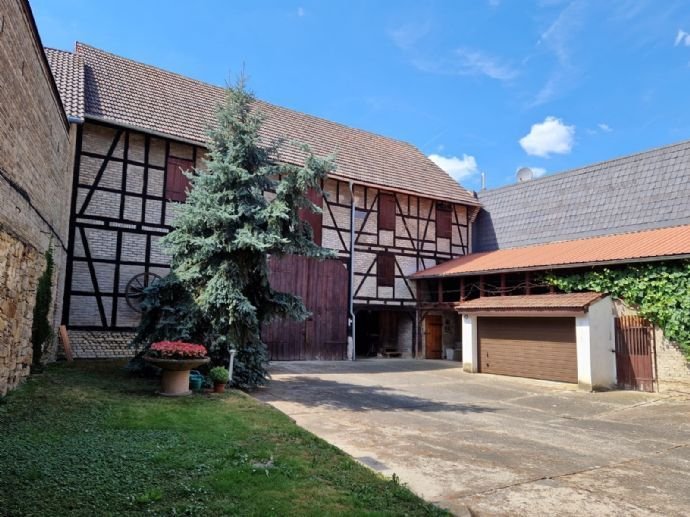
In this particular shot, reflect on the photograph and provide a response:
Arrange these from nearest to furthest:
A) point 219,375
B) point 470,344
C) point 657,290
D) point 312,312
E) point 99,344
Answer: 1. point 219,375
2. point 657,290
3. point 99,344
4. point 470,344
5. point 312,312

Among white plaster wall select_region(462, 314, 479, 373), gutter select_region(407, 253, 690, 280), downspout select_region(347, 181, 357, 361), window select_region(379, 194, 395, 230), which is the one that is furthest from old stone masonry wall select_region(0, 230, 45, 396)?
window select_region(379, 194, 395, 230)

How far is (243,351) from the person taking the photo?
31.2 ft

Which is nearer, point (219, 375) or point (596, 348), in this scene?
point (219, 375)

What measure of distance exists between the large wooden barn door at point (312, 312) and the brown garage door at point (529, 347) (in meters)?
5.02

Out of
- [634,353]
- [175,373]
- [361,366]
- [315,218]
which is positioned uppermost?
[315,218]

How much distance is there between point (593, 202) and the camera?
17281 mm

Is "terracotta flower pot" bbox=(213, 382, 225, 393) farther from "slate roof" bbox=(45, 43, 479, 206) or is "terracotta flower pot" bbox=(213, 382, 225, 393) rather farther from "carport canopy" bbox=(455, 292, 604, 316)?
"carport canopy" bbox=(455, 292, 604, 316)

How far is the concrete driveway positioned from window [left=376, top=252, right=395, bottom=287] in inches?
251

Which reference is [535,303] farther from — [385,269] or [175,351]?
[175,351]

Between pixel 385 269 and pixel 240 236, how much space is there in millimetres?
10272

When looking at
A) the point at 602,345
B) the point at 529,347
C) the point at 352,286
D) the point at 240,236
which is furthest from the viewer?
the point at 352,286

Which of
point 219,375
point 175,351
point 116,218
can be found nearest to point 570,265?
point 219,375

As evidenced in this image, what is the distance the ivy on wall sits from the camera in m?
11.1

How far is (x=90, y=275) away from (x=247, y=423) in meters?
8.86
